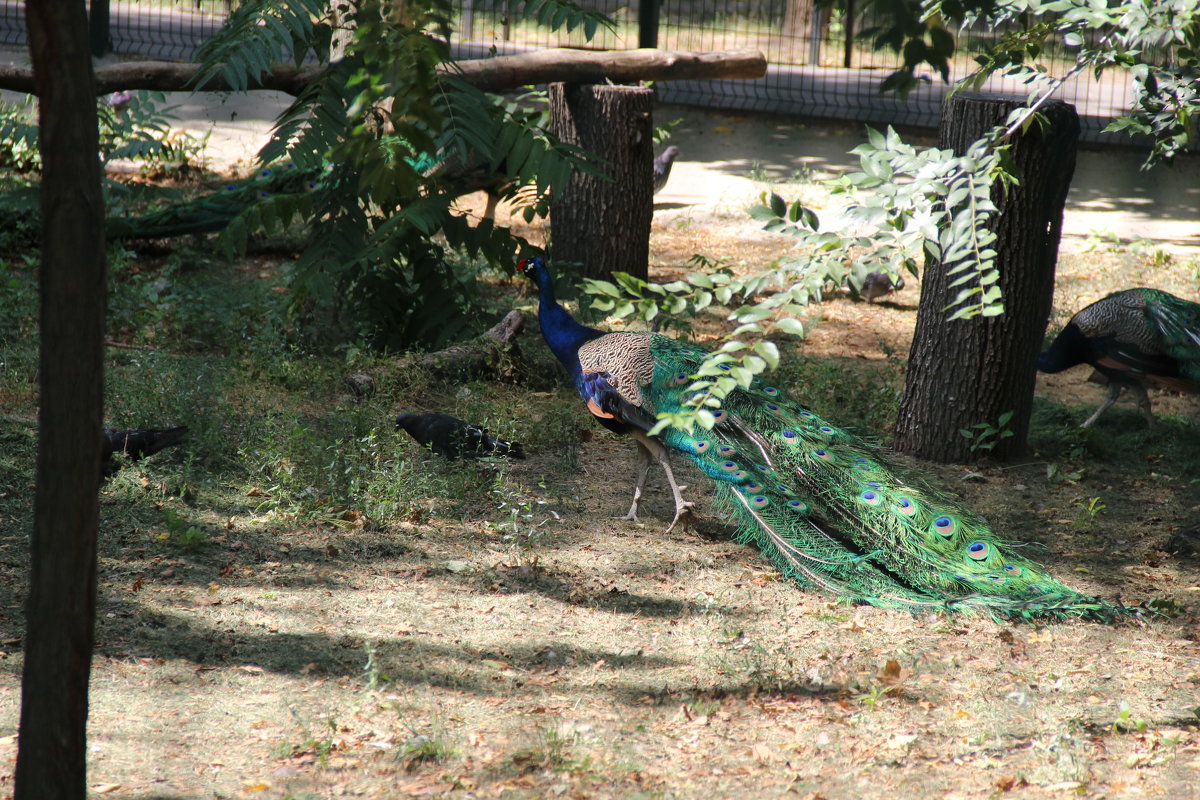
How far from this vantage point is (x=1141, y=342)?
711 cm

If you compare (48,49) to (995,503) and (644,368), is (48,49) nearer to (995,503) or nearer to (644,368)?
(644,368)

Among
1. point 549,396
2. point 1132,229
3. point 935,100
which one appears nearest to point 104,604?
point 549,396

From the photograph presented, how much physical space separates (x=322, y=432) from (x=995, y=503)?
3.89 meters

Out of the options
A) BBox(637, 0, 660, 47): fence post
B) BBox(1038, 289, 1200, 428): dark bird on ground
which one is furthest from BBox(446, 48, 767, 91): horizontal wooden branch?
BBox(637, 0, 660, 47): fence post

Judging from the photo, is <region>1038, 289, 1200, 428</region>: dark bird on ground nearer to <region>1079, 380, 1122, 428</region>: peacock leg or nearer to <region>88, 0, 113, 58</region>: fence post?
<region>1079, 380, 1122, 428</region>: peacock leg

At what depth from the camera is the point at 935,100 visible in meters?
17.2

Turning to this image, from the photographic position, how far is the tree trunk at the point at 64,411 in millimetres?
2381

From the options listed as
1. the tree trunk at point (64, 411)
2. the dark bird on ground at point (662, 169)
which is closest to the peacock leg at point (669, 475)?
the tree trunk at point (64, 411)

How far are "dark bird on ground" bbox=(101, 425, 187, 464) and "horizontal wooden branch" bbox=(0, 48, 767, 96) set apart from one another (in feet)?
7.66

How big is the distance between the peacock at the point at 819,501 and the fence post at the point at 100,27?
42.2ft

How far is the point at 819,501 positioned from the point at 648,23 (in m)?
11.8

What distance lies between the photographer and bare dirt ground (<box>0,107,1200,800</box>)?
3.61 meters

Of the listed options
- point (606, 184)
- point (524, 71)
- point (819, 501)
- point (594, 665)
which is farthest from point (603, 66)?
point (594, 665)

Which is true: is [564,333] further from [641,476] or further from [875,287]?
[875,287]
